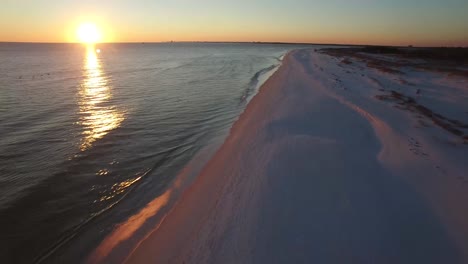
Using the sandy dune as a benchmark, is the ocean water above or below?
below

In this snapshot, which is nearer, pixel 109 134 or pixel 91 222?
pixel 91 222

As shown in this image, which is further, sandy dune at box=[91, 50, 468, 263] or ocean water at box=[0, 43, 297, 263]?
ocean water at box=[0, 43, 297, 263]

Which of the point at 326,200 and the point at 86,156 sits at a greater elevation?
the point at 326,200

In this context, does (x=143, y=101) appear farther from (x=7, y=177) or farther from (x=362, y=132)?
(x=362, y=132)

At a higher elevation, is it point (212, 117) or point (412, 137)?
point (412, 137)

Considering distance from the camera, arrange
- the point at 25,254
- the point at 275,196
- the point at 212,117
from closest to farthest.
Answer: the point at 25,254, the point at 275,196, the point at 212,117

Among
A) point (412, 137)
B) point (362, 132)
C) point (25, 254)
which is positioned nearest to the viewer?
point (25, 254)

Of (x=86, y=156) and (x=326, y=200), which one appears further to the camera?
(x=86, y=156)

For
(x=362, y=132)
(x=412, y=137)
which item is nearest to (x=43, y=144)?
(x=362, y=132)
